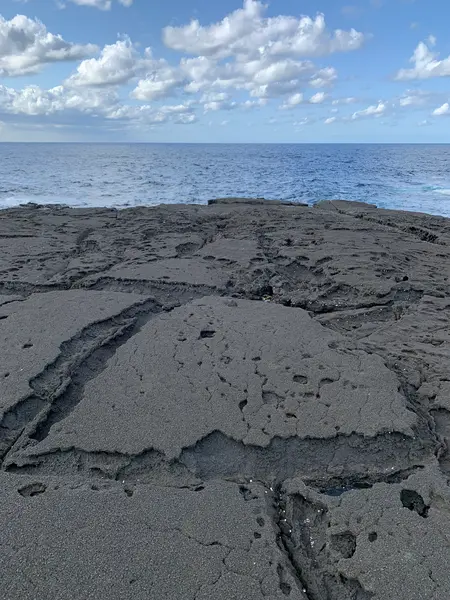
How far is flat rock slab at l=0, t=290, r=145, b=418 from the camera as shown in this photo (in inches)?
112

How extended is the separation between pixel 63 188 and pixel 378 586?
2008 centimetres

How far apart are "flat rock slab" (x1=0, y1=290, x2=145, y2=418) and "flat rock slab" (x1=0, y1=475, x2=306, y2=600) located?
846 millimetres

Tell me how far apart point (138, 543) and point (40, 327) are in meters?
2.22

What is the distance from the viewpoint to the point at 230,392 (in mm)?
2764

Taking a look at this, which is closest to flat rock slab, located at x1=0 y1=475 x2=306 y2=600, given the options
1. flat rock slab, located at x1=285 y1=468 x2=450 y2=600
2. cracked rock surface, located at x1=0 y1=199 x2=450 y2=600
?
cracked rock surface, located at x1=0 y1=199 x2=450 y2=600

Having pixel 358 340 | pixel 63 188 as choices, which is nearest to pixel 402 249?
pixel 358 340

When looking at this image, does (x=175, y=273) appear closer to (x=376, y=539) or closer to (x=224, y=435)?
(x=224, y=435)

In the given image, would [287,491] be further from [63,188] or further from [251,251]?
[63,188]

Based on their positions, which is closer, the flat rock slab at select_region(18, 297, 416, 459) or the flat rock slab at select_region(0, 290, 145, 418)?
the flat rock slab at select_region(18, 297, 416, 459)

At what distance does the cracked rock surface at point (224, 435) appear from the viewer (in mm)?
1707

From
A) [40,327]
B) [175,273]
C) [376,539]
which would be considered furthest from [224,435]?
[175,273]

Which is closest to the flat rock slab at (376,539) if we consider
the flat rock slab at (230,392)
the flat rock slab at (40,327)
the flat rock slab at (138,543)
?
the flat rock slab at (138,543)

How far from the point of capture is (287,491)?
6.97 feet

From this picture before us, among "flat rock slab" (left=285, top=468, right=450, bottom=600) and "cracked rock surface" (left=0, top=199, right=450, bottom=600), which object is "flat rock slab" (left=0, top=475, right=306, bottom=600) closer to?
"cracked rock surface" (left=0, top=199, right=450, bottom=600)
